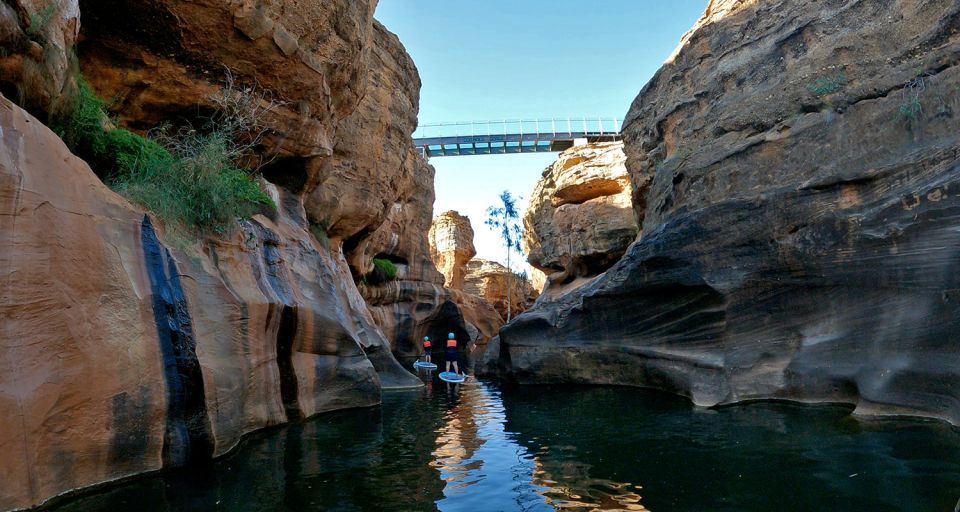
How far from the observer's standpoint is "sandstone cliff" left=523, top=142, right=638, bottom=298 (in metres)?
25.1

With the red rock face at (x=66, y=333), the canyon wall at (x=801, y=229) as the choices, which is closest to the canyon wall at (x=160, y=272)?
the red rock face at (x=66, y=333)

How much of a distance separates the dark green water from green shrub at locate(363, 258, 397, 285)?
1802 cm

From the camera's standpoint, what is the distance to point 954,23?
379 inches

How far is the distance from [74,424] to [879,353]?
1050 centimetres

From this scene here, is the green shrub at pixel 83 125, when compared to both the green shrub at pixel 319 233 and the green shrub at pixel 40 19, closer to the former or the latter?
the green shrub at pixel 40 19

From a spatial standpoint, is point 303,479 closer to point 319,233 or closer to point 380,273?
point 319,233

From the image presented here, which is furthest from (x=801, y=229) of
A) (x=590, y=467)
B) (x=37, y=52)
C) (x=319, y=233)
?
(x=319, y=233)

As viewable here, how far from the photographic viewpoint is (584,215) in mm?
26266

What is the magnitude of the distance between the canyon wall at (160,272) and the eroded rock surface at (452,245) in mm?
31931

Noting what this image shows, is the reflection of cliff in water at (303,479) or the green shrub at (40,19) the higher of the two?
the green shrub at (40,19)

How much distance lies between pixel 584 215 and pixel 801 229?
52.7 feet

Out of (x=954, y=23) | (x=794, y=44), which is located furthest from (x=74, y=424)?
(x=794, y=44)

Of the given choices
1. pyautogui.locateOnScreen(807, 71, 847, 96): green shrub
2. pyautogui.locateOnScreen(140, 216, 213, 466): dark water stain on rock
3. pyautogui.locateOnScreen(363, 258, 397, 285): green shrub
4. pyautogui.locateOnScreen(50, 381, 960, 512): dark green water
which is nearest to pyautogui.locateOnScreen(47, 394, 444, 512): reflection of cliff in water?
pyautogui.locateOnScreen(50, 381, 960, 512): dark green water

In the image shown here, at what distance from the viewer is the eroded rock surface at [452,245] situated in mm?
49125
